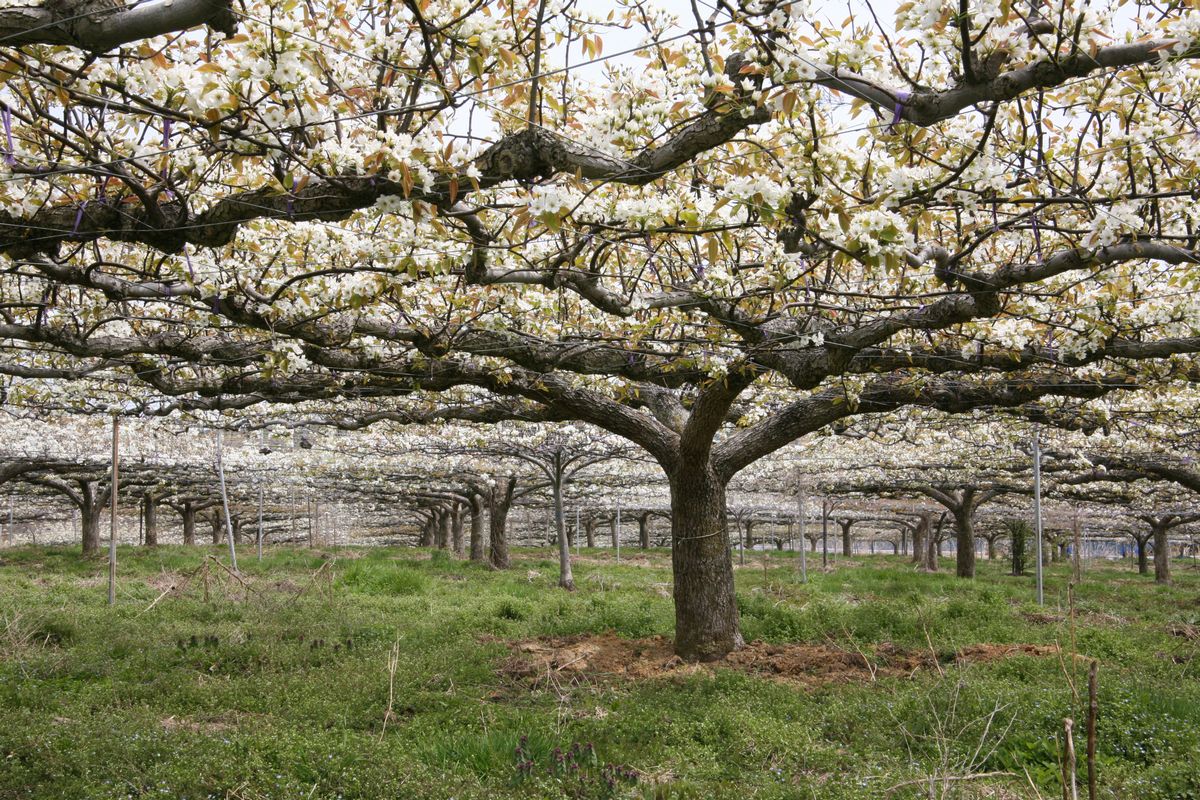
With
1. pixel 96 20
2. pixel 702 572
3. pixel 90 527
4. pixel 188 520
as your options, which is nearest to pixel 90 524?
pixel 90 527

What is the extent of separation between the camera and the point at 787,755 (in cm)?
534

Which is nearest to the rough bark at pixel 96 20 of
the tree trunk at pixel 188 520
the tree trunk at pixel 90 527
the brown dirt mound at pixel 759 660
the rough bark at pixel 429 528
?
the brown dirt mound at pixel 759 660

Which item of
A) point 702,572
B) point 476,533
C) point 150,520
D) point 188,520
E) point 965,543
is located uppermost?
point 702,572

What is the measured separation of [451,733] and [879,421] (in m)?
8.22

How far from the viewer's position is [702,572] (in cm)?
874

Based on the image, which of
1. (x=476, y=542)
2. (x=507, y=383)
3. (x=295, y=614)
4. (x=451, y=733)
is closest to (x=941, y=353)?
(x=507, y=383)

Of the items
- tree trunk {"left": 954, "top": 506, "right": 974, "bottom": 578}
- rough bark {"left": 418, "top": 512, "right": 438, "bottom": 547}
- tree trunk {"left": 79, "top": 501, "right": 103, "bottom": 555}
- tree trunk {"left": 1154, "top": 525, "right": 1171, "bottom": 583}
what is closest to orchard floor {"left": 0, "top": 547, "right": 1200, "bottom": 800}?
tree trunk {"left": 954, "top": 506, "right": 974, "bottom": 578}

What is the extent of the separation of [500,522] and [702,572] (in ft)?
42.6

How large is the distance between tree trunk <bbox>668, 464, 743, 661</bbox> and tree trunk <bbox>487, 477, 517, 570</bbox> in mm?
11895

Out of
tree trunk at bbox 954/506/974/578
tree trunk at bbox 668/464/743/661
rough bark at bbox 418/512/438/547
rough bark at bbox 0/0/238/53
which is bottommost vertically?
rough bark at bbox 418/512/438/547

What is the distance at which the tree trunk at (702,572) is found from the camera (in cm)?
871

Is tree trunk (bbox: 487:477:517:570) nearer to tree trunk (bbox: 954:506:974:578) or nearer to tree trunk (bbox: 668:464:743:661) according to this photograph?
tree trunk (bbox: 668:464:743:661)

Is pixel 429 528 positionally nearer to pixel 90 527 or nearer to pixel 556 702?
pixel 90 527

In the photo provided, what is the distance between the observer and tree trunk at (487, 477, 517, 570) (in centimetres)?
2050
